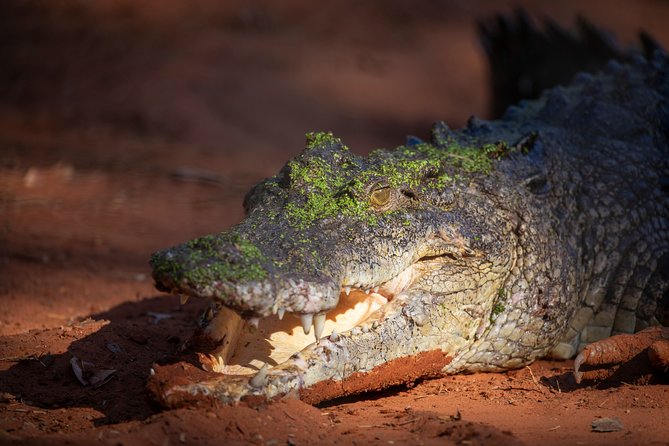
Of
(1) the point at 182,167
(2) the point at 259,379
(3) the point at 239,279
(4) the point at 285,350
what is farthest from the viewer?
(1) the point at 182,167

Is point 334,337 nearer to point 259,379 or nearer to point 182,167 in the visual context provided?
point 259,379

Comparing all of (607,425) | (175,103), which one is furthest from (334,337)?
(175,103)

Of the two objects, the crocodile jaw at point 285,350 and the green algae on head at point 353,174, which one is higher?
the green algae on head at point 353,174

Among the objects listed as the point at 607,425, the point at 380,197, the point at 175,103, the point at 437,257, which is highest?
the point at 175,103

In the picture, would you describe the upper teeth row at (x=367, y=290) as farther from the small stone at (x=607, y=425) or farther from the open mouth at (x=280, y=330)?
the small stone at (x=607, y=425)

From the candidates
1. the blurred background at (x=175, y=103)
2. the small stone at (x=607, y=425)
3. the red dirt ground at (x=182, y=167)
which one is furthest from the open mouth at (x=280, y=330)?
the blurred background at (x=175, y=103)

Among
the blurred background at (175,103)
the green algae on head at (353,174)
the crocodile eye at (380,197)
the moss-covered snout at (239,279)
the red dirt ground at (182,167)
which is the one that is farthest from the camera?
the blurred background at (175,103)
